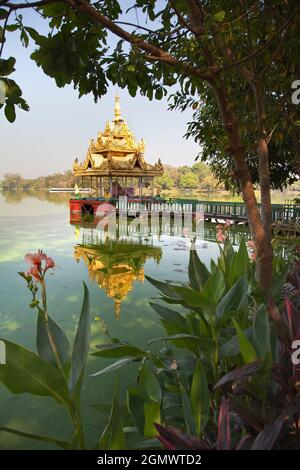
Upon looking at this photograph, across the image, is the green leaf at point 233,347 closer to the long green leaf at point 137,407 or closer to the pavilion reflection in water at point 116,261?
the long green leaf at point 137,407

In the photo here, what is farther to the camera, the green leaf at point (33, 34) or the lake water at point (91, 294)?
the lake water at point (91, 294)

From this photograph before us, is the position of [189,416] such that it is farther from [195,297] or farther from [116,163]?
[116,163]

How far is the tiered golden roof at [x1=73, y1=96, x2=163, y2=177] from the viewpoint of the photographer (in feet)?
48.6

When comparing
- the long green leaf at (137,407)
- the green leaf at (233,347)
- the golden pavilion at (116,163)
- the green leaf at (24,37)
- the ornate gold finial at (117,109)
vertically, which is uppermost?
the ornate gold finial at (117,109)

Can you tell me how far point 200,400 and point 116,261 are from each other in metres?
4.93

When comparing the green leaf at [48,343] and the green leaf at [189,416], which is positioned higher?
the green leaf at [48,343]

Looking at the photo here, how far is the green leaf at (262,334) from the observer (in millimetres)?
946

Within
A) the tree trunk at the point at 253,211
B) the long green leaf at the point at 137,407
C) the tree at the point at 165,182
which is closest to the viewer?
the long green leaf at the point at 137,407

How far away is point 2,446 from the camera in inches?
61.9

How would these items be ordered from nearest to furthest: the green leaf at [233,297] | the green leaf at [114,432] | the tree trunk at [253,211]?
1. the green leaf at [114,432]
2. the green leaf at [233,297]
3. the tree trunk at [253,211]

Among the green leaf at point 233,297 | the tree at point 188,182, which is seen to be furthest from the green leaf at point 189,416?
the tree at point 188,182
